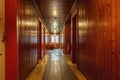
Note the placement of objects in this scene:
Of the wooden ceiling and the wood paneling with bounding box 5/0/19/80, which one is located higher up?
the wooden ceiling

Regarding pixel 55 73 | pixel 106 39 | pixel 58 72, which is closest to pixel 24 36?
pixel 55 73

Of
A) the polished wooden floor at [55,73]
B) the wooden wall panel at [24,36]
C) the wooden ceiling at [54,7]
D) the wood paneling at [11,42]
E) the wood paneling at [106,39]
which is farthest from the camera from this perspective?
the wooden ceiling at [54,7]

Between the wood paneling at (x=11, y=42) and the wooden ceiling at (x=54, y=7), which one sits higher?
the wooden ceiling at (x=54, y=7)

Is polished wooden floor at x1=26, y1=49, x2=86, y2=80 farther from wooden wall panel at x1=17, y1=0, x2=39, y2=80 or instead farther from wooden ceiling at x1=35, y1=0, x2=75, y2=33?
wooden ceiling at x1=35, y1=0, x2=75, y2=33

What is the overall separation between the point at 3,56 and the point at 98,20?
234 cm

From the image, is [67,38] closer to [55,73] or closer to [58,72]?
[58,72]

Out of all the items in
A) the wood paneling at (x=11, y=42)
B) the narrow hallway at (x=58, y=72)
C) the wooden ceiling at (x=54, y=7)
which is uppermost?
the wooden ceiling at (x=54, y=7)

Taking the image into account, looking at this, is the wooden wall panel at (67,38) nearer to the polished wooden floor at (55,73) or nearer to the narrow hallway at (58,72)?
the narrow hallway at (58,72)

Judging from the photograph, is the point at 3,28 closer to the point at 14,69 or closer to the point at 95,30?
the point at 14,69

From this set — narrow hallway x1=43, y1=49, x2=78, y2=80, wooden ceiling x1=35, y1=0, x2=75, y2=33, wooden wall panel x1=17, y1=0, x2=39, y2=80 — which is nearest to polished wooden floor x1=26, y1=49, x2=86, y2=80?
narrow hallway x1=43, y1=49, x2=78, y2=80

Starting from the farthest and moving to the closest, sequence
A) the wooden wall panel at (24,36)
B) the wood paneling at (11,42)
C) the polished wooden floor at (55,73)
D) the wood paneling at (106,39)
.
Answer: the polished wooden floor at (55,73) < the wooden wall panel at (24,36) < the wood paneling at (11,42) < the wood paneling at (106,39)

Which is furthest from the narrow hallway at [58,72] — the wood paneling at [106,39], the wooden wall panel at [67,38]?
the wooden wall panel at [67,38]

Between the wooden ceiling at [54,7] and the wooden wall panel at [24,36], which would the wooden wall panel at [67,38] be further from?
the wooden wall panel at [24,36]

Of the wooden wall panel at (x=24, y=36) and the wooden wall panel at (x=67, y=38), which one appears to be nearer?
the wooden wall panel at (x=24, y=36)
